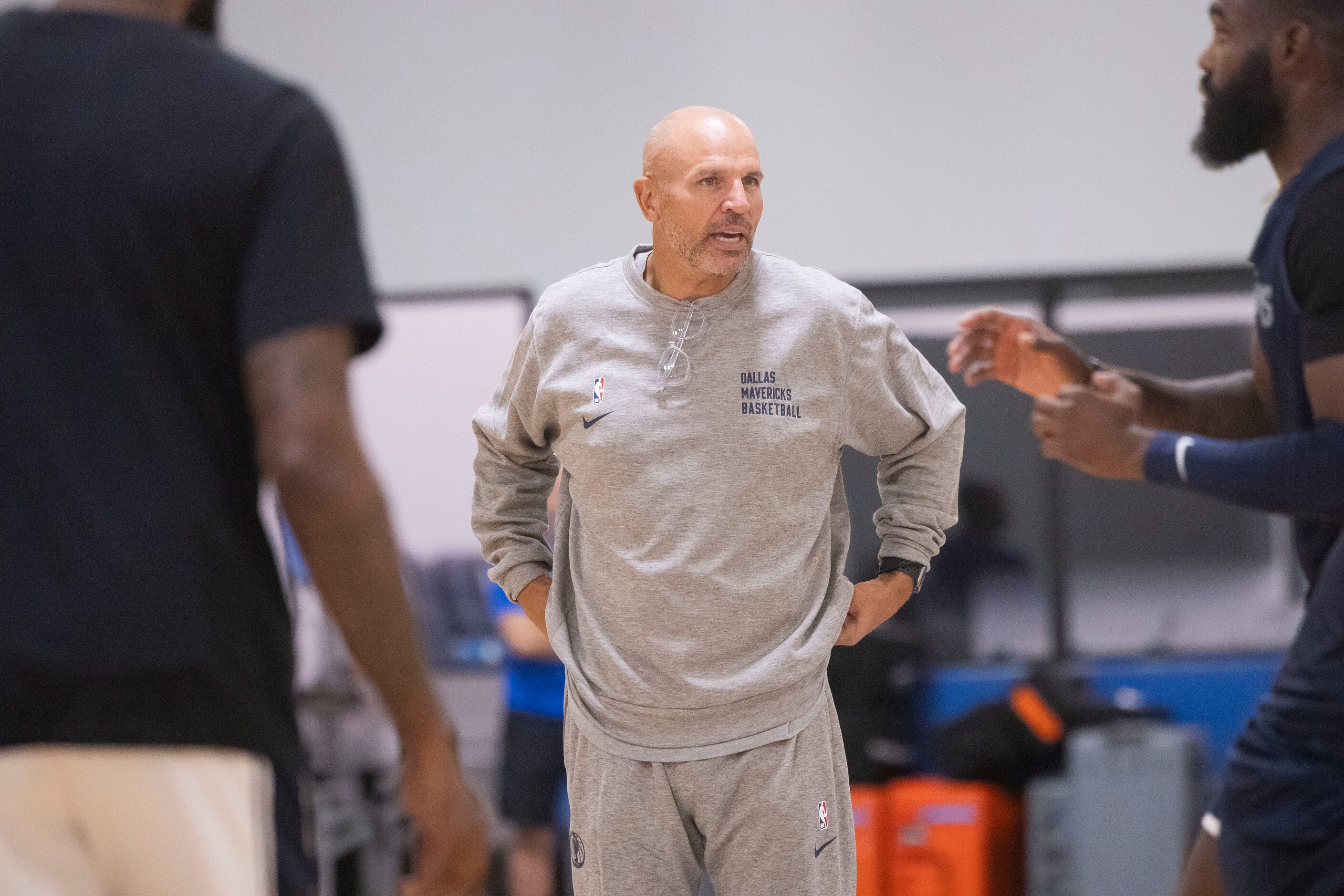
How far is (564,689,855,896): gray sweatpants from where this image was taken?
6.06 ft

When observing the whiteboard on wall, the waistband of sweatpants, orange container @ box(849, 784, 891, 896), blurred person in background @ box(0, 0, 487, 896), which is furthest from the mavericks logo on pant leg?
the whiteboard on wall

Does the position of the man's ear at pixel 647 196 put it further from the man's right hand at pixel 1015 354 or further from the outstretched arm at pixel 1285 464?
the outstretched arm at pixel 1285 464

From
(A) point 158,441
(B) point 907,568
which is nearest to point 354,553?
(A) point 158,441

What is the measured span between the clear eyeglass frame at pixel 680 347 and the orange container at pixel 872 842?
8.29 feet

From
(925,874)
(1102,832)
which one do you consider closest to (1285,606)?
(1102,832)

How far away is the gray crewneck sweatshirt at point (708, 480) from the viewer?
6.07 feet

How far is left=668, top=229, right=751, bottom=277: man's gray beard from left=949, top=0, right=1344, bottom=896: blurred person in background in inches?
25.0

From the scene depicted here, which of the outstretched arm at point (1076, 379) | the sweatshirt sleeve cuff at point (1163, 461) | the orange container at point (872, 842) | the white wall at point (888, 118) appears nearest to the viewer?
the sweatshirt sleeve cuff at point (1163, 461)

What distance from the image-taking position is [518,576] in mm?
2105

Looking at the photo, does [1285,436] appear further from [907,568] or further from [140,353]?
[140,353]

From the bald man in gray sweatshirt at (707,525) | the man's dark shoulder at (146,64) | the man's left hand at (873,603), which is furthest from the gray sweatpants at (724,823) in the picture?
the man's dark shoulder at (146,64)

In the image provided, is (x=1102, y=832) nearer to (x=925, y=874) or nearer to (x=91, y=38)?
(x=925, y=874)

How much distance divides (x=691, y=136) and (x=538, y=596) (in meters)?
0.81

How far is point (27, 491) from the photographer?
1061 millimetres
